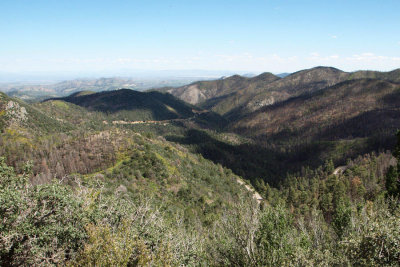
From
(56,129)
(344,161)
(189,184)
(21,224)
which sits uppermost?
(21,224)

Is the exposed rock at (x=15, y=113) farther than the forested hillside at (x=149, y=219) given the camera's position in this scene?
Yes

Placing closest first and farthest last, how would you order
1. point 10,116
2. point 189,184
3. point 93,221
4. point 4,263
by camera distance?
1. point 4,263
2. point 93,221
3. point 189,184
4. point 10,116

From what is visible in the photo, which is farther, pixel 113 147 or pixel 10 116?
pixel 10 116

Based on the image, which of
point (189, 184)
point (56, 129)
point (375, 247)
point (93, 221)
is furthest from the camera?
point (56, 129)

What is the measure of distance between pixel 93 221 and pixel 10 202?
7.23 meters

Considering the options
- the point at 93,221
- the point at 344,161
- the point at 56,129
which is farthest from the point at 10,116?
the point at 344,161

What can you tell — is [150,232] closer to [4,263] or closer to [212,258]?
[212,258]

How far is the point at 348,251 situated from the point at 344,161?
6843 inches

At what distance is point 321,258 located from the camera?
16.3 m

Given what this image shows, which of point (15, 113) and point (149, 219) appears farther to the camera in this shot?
point (15, 113)

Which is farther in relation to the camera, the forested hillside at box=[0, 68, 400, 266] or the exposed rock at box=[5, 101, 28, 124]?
the exposed rock at box=[5, 101, 28, 124]

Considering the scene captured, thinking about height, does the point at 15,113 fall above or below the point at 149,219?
above

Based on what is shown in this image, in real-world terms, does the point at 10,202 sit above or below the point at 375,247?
above

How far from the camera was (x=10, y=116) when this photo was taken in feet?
391
